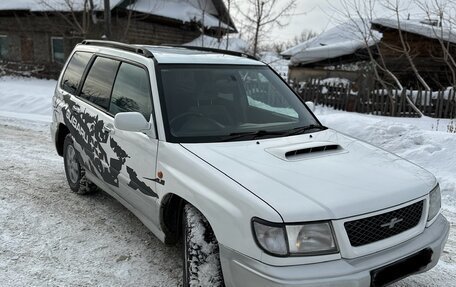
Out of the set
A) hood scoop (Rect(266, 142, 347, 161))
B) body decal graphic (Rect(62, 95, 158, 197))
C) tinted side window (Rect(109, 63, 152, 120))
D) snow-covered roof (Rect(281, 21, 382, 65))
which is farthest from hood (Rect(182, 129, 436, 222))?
snow-covered roof (Rect(281, 21, 382, 65))

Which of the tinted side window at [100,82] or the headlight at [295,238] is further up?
the tinted side window at [100,82]

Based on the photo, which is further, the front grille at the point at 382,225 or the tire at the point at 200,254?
the tire at the point at 200,254

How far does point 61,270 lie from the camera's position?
3.29 meters

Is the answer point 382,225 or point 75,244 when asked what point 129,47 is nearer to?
point 75,244

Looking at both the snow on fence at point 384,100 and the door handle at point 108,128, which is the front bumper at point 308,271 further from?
the snow on fence at point 384,100

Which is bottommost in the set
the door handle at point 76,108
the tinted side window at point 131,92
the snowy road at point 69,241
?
the snowy road at point 69,241

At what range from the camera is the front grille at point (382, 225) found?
2281 millimetres

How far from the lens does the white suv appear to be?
2.22 metres

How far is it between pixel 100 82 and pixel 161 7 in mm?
18667

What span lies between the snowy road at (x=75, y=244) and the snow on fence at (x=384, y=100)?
9832 millimetres

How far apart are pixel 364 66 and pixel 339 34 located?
2.08m

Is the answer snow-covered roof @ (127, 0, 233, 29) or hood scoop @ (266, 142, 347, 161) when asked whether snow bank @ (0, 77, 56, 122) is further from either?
snow-covered roof @ (127, 0, 233, 29)

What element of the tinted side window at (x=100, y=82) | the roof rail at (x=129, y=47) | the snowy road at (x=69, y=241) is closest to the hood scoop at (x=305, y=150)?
the snowy road at (x=69, y=241)

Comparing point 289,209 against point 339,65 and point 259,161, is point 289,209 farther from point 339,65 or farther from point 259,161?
point 339,65
